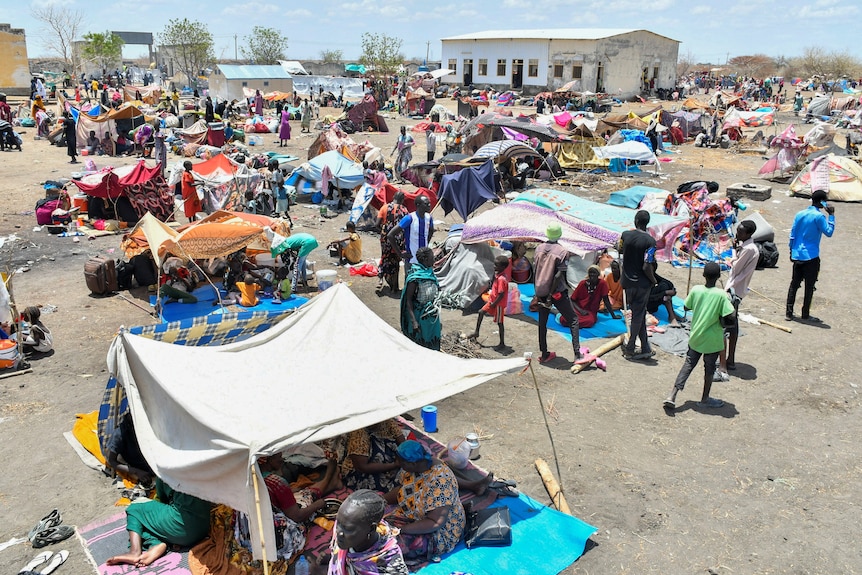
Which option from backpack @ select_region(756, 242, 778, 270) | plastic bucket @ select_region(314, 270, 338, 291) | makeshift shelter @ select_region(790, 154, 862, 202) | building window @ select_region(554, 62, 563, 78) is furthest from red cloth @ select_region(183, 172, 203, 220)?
building window @ select_region(554, 62, 563, 78)

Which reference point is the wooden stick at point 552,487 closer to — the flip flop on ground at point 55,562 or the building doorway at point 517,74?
the flip flop on ground at point 55,562

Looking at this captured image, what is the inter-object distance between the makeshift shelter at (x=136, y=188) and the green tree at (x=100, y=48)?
49.0m

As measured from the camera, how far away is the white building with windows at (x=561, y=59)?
46.5 m

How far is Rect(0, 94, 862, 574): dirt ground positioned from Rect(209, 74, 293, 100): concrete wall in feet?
109

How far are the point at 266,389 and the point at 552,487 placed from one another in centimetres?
248

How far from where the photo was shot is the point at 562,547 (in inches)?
186

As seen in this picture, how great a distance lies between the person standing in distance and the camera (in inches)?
296

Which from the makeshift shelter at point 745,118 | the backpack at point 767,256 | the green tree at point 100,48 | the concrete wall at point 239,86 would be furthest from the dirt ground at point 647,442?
the green tree at point 100,48

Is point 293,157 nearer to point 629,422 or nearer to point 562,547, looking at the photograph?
point 629,422

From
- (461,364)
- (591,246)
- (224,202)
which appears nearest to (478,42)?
(224,202)

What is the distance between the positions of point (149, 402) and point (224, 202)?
10059mm

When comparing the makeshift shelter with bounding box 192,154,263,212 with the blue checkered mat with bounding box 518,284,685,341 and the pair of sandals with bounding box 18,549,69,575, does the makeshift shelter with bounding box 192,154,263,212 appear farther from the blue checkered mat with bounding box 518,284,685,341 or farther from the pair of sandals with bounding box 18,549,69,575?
the pair of sandals with bounding box 18,549,69,575

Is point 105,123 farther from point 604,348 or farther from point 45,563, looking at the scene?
point 45,563

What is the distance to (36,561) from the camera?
449cm
